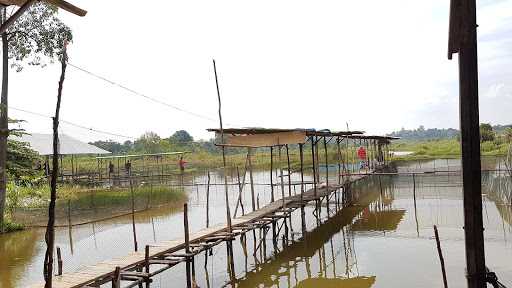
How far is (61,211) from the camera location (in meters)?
20.6

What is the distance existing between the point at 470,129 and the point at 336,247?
9.48m

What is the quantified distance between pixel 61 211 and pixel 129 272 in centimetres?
1439

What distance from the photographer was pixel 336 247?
13367 mm

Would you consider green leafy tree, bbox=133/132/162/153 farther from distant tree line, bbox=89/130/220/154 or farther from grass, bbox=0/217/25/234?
grass, bbox=0/217/25/234

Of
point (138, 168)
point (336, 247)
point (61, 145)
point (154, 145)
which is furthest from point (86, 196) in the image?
point (154, 145)

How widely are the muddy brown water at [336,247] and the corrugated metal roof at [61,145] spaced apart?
8921mm

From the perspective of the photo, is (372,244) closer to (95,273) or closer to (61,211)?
(95,273)

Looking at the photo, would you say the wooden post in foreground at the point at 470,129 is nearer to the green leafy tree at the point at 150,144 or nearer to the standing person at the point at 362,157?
the standing person at the point at 362,157

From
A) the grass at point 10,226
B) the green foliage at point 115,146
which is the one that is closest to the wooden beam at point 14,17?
the grass at point 10,226

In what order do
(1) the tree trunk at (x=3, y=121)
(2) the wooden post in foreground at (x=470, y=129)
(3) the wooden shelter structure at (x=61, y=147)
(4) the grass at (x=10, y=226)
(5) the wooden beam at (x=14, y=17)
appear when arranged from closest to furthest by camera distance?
(5) the wooden beam at (x=14, y=17) → (2) the wooden post in foreground at (x=470, y=129) → (1) the tree trunk at (x=3, y=121) → (4) the grass at (x=10, y=226) → (3) the wooden shelter structure at (x=61, y=147)

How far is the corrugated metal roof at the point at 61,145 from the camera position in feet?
87.4

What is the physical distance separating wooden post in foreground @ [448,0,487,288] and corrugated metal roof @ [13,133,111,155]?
999 inches

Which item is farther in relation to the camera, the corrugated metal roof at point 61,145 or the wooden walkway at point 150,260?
the corrugated metal roof at point 61,145

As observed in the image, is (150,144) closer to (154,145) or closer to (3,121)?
(154,145)
